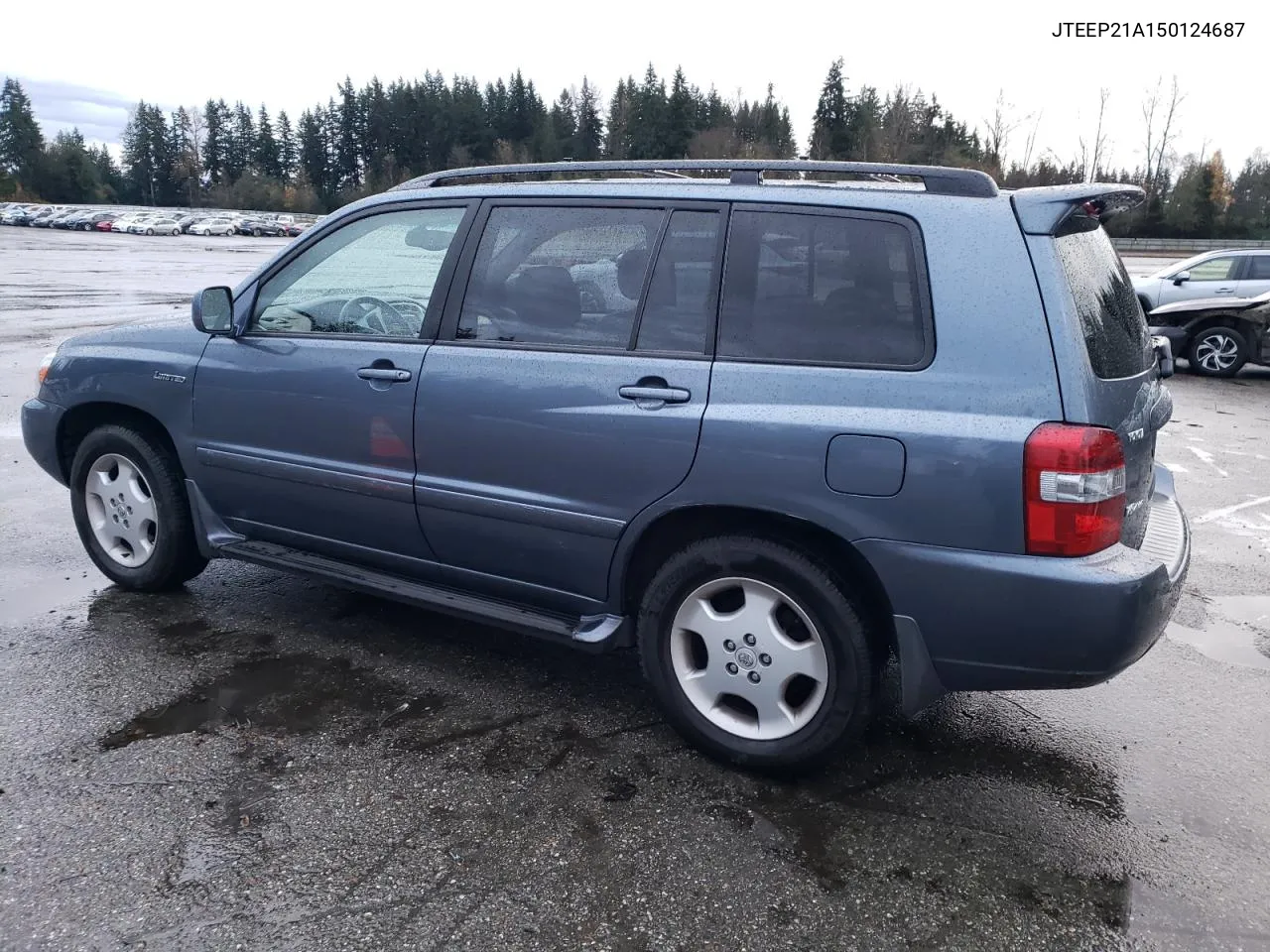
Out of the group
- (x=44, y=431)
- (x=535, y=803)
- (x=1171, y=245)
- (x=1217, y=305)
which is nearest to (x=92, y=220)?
(x=1171, y=245)

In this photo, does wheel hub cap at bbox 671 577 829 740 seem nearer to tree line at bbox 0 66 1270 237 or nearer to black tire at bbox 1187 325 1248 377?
black tire at bbox 1187 325 1248 377

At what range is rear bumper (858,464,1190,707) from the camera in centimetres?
268

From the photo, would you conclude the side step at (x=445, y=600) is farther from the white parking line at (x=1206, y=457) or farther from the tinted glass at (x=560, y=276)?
the white parking line at (x=1206, y=457)

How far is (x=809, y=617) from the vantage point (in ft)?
9.91

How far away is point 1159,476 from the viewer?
3963 millimetres

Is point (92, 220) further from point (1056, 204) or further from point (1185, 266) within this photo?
point (1056, 204)

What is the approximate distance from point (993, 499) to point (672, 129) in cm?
8921

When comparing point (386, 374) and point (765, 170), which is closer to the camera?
point (765, 170)

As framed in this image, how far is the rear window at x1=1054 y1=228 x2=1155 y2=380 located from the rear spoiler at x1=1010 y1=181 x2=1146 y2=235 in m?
0.07

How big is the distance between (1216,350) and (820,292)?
39.7 ft

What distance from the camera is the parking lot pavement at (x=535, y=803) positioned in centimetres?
252

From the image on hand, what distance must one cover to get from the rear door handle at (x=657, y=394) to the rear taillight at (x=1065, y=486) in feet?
3.30

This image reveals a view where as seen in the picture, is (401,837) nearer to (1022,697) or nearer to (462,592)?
(462,592)

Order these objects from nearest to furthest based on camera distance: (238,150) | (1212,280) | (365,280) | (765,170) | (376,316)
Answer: (765,170)
(376,316)
(365,280)
(1212,280)
(238,150)
